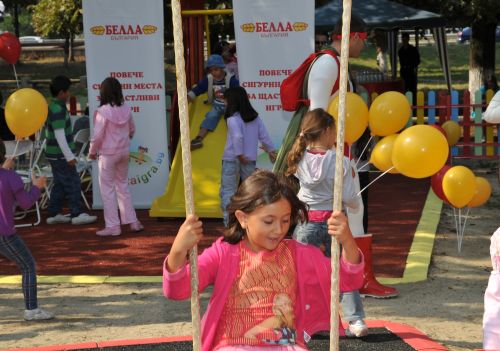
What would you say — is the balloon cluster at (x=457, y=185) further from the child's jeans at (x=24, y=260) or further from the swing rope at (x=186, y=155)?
the swing rope at (x=186, y=155)

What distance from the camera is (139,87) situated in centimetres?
1267

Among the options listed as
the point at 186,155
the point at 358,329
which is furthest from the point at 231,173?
the point at 186,155

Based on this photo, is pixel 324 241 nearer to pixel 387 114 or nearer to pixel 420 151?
pixel 420 151

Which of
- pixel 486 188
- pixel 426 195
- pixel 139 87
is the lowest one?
pixel 426 195

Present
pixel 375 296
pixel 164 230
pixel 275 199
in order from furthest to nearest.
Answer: pixel 164 230, pixel 375 296, pixel 275 199

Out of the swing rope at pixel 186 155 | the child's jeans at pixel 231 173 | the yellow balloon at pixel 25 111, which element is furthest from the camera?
the child's jeans at pixel 231 173

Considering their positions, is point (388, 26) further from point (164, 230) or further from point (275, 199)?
point (275, 199)

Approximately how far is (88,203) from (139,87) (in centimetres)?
182

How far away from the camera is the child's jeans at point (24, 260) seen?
24.3ft

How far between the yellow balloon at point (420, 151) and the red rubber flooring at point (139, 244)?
2.40 meters

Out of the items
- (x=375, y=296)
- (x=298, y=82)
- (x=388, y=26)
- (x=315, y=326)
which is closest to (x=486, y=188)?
(x=375, y=296)

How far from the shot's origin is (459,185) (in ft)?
29.7

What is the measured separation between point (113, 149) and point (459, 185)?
12.7 feet

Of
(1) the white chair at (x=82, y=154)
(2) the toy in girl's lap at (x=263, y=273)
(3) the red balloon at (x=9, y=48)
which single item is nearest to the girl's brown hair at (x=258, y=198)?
(2) the toy in girl's lap at (x=263, y=273)
